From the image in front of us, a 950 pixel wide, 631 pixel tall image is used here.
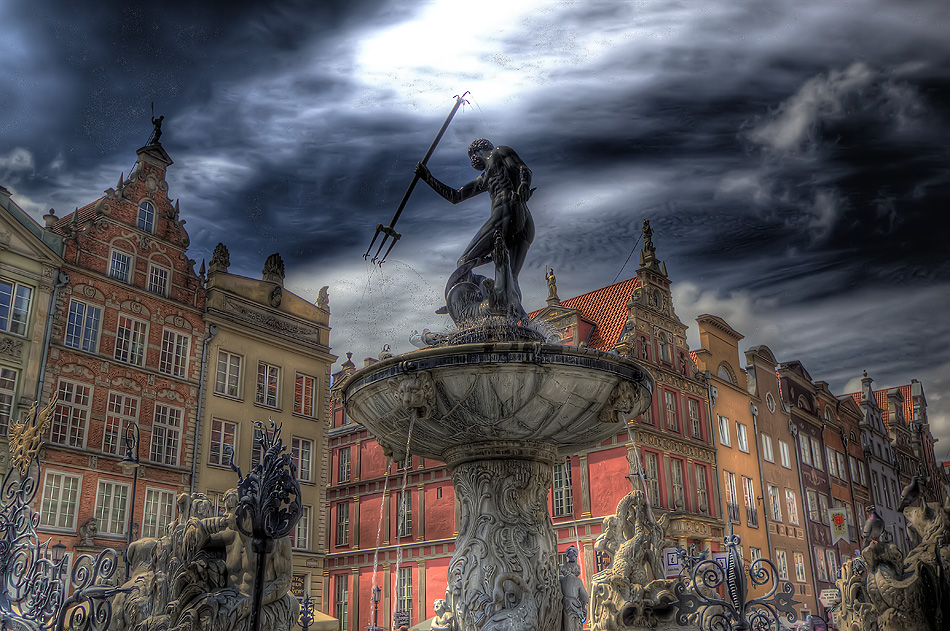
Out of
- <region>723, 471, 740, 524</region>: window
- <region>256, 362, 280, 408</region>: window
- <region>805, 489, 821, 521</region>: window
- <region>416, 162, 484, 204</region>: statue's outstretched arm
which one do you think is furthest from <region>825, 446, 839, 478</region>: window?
<region>416, 162, 484, 204</region>: statue's outstretched arm

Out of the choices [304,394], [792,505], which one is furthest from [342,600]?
[792,505]

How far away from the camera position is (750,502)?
1232 inches

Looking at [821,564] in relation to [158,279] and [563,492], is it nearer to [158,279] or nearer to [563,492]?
[563,492]

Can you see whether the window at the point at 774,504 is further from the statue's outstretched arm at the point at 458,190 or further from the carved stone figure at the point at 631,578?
the statue's outstretched arm at the point at 458,190

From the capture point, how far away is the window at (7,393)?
778 inches

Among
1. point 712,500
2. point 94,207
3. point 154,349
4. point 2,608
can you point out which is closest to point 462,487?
point 2,608

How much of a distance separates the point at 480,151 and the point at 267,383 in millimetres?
19862

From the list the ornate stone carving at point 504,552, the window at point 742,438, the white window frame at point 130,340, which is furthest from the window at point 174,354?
the window at point 742,438

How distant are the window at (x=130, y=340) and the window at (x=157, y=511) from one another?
379 centimetres

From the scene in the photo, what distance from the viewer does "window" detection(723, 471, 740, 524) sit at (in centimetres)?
2958

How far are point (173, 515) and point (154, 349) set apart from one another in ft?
15.9

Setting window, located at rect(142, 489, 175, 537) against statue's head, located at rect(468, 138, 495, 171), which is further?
window, located at rect(142, 489, 175, 537)

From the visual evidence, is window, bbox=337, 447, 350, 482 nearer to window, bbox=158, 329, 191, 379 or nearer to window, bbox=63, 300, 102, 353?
window, bbox=158, 329, 191, 379

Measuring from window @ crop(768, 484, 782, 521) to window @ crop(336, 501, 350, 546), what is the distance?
17723 millimetres
